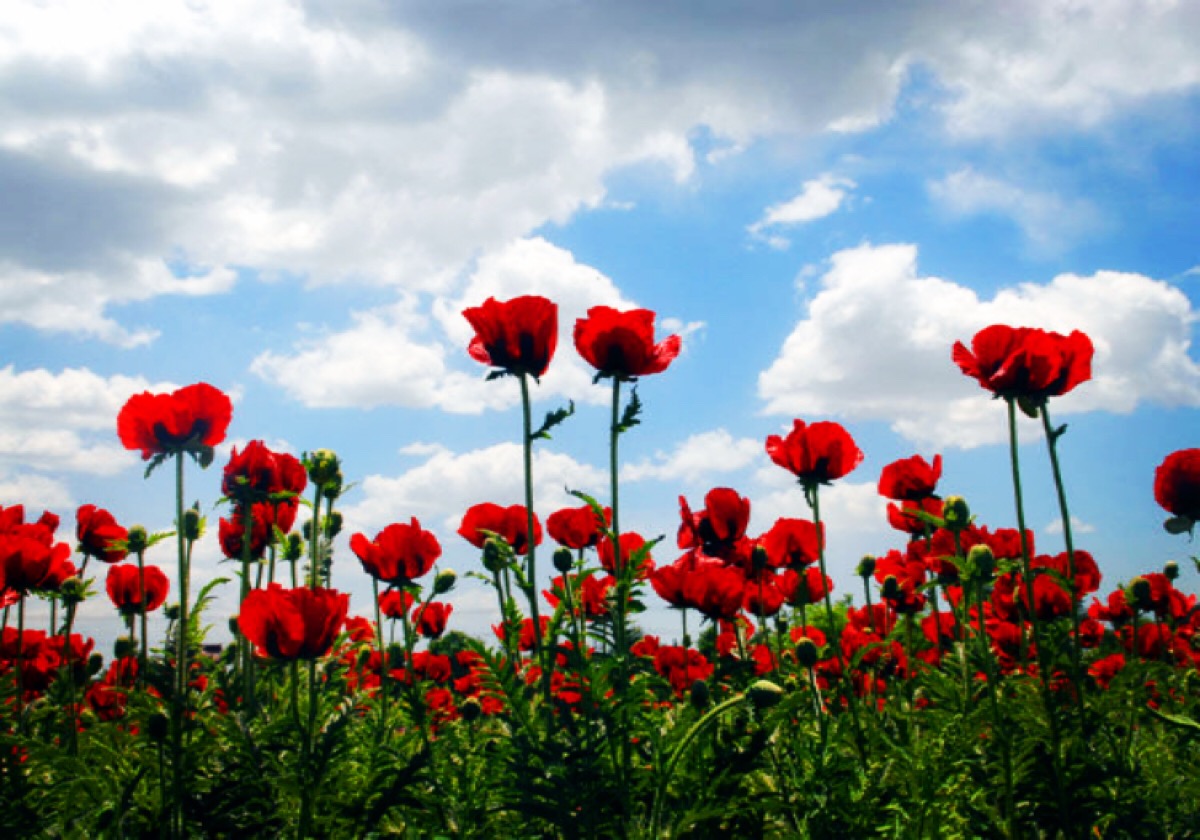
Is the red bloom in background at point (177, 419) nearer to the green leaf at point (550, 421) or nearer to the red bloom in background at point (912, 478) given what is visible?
the green leaf at point (550, 421)

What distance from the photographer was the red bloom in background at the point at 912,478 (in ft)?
13.3

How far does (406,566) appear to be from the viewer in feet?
13.1

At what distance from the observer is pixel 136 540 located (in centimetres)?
358

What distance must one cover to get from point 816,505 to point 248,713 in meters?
1.98

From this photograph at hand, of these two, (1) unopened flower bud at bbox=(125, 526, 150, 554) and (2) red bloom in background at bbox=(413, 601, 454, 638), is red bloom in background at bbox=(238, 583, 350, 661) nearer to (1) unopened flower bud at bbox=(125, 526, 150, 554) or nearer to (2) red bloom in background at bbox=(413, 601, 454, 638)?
(1) unopened flower bud at bbox=(125, 526, 150, 554)

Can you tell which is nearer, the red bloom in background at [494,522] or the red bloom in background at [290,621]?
the red bloom in background at [290,621]

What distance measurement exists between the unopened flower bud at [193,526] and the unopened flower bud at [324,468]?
0.49 metres

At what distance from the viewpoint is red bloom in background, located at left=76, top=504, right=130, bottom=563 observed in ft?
15.0

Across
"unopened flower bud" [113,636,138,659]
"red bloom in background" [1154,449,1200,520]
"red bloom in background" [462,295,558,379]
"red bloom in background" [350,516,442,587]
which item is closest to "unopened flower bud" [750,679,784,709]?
"red bloom in background" [462,295,558,379]

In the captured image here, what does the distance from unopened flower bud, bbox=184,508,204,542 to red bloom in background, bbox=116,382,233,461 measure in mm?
607

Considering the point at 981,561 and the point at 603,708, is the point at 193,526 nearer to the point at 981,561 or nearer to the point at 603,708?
the point at 603,708

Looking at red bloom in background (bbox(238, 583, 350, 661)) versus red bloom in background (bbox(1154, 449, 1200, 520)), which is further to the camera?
red bloom in background (bbox(1154, 449, 1200, 520))

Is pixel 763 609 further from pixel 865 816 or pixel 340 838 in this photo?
pixel 340 838

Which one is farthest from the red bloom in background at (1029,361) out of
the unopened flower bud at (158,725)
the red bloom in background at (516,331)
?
the unopened flower bud at (158,725)
